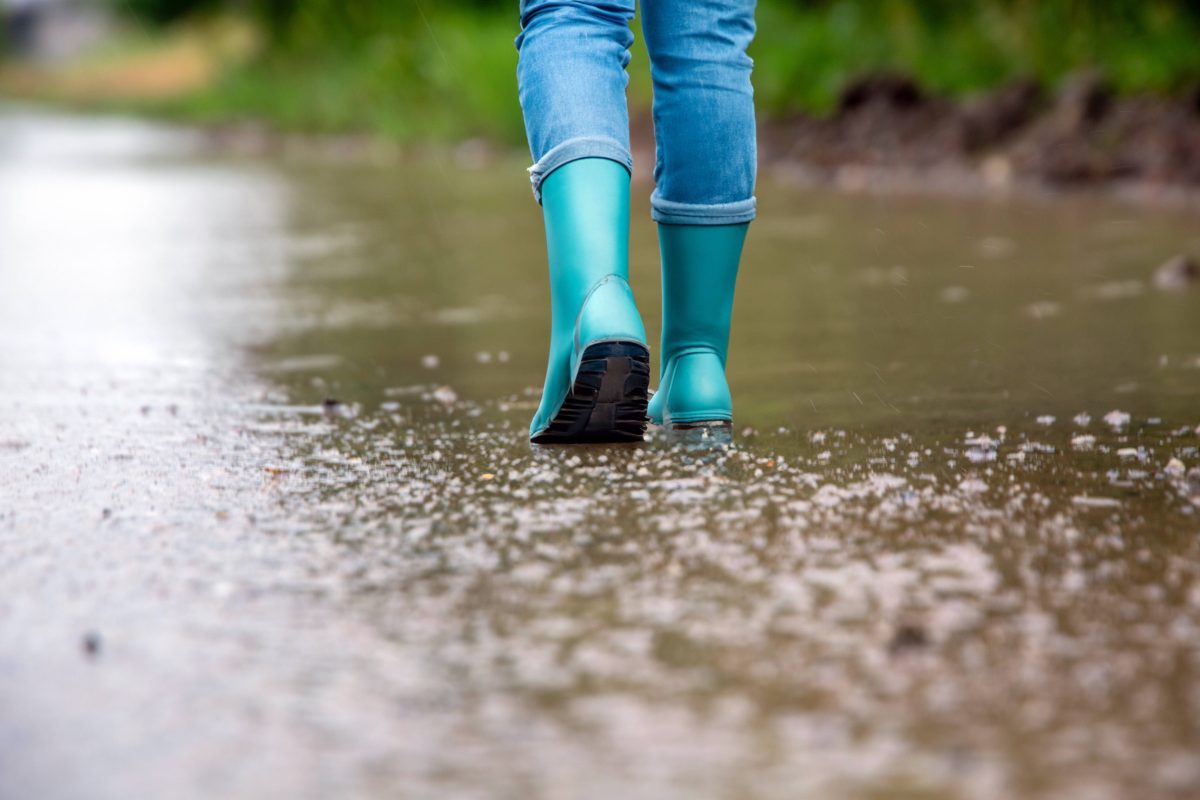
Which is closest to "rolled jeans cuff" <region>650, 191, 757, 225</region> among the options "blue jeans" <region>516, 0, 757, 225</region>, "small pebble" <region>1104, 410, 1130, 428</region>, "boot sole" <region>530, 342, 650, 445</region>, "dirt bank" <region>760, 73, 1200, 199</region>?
"blue jeans" <region>516, 0, 757, 225</region>

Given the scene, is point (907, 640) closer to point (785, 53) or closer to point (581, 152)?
point (581, 152)

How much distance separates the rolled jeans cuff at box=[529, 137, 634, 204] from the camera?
2551 mm

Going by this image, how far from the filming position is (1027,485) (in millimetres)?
2230

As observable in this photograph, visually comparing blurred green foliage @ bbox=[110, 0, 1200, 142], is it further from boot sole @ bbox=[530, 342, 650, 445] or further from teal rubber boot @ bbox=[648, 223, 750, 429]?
boot sole @ bbox=[530, 342, 650, 445]

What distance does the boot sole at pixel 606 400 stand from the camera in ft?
7.95

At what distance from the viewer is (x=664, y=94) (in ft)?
8.83

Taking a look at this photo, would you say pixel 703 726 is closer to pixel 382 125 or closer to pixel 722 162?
pixel 722 162

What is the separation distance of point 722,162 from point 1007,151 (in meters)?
5.16

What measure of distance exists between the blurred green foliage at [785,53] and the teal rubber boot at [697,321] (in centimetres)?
503

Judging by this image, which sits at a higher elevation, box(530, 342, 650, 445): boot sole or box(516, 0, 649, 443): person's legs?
box(516, 0, 649, 443): person's legs

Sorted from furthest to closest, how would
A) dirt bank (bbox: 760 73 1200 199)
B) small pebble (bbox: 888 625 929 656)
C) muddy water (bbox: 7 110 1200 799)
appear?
dirt bank (bbox: 760 73 1200 199) < small pebble (bbox: 888 625 929 656) < muddy water (bbox: 7 110 1200 799)

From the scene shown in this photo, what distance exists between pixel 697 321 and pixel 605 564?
0.88m

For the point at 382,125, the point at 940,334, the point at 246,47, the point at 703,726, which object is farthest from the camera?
the point at 246,47

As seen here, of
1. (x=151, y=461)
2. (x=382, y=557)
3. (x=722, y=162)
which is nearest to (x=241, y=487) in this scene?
(x=151, y=461)
